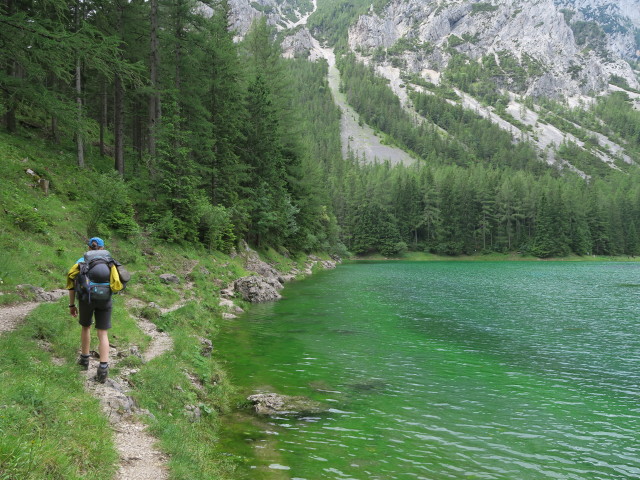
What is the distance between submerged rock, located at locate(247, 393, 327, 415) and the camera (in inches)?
405

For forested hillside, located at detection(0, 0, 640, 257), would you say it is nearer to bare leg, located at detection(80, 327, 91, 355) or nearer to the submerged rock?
bare leg, located at detection(80, 327, 91, 355)

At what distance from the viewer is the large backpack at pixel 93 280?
823cm

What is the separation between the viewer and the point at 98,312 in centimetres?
846

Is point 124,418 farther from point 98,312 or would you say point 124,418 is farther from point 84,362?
point 98,312

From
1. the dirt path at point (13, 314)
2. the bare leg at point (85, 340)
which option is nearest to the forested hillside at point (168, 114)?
the dirt path at point (13, 314)

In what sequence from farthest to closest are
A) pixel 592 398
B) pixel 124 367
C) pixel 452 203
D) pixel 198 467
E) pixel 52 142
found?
1. pixel 452 203
2. pixel 52 142
3. pixel 592 398
4. pixel 124 367
5. pixel 198 467

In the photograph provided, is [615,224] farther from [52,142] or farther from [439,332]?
[52,142]

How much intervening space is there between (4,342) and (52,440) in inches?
175

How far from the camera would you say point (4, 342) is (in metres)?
8.15

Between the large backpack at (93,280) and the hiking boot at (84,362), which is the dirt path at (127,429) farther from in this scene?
the large backpack at (93,280)

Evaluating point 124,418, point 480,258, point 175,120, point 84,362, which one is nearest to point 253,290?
point 175,120

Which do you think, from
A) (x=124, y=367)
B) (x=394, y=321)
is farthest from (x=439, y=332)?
(x=124, y=367)

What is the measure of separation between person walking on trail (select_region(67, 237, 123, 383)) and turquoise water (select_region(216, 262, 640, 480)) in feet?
13.1

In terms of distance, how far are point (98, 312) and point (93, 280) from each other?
77cm
